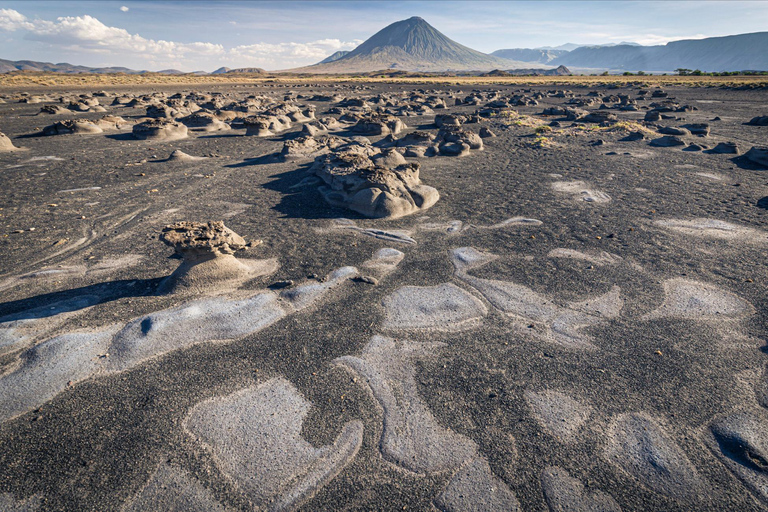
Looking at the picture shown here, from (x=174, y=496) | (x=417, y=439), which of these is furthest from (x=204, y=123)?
(x=417, y=439)

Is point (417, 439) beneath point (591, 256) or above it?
beneath

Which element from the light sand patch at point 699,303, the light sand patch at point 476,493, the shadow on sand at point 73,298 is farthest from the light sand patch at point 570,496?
the shadow on sand at point 73,298

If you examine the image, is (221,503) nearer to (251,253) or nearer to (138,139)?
(251,253)

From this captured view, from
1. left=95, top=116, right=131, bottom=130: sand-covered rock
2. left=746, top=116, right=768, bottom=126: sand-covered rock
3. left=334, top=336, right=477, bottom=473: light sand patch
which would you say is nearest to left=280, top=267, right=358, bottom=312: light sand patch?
left=334, top=336, right=477, bottom=473: light sand patch

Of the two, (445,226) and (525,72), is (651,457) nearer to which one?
(445,226)

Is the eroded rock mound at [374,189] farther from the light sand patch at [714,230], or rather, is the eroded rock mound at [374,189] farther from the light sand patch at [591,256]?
the light sand patch at [714,230]

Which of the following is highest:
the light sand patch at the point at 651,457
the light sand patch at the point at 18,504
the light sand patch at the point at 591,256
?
the light sand patch at the point at 591,256
